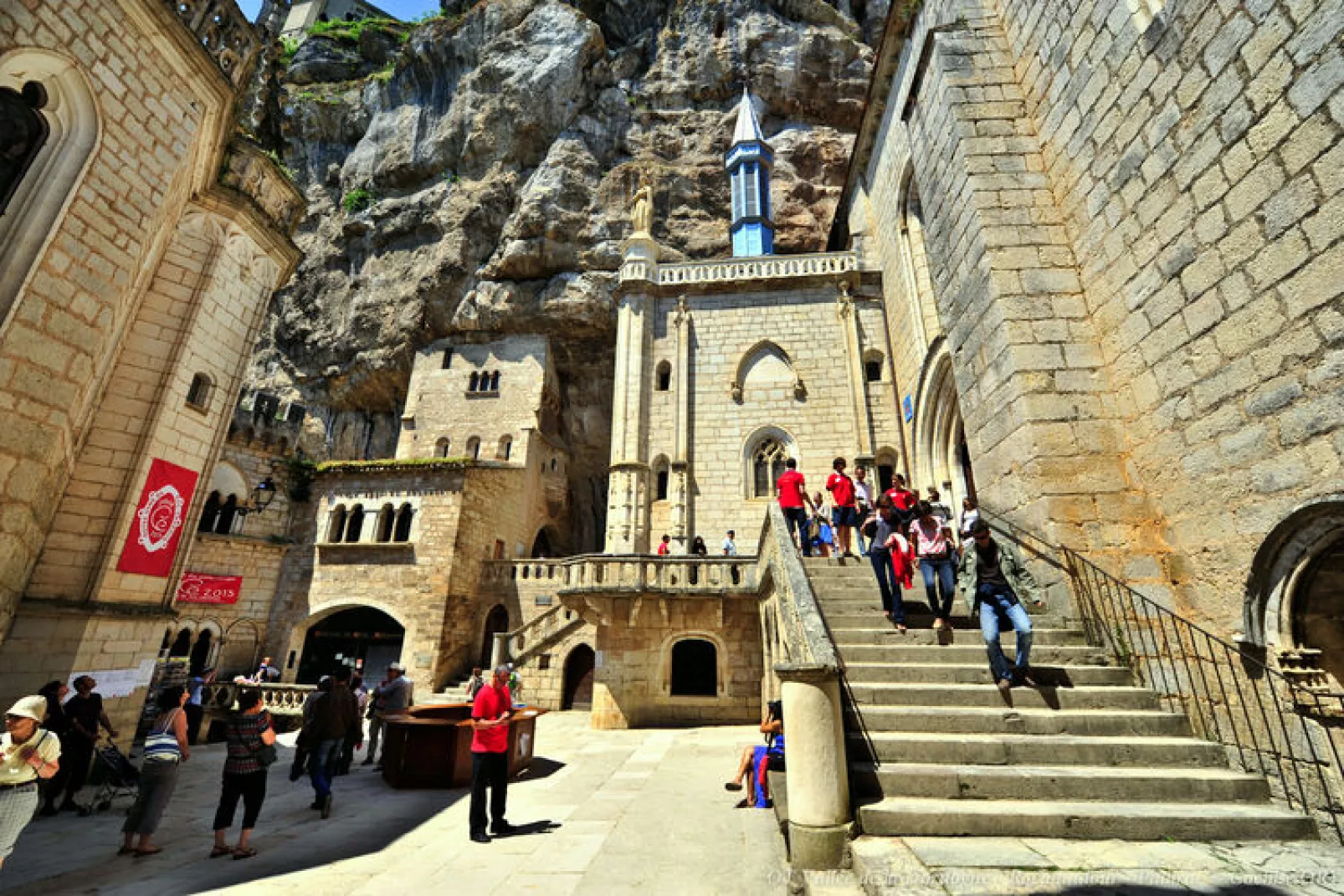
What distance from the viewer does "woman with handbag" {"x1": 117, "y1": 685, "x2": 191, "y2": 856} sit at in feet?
15.0

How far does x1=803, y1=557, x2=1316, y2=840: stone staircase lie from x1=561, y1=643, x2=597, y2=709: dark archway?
10.3 m

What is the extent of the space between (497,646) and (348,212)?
70.9ft

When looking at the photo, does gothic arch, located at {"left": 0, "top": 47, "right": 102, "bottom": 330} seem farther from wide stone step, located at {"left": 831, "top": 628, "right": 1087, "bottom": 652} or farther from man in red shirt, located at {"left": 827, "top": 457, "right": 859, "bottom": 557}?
man in red shirt, located at {"left": 827, "top": 457, "right": 859, "bottom": 557}

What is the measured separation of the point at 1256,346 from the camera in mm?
4406

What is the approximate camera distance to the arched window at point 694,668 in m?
12.1

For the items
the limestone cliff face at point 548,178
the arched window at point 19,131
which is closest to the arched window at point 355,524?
the limestone cliff face at point 548,178

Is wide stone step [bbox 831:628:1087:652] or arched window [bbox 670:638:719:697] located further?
arched window [bbox 670:638:719:697]

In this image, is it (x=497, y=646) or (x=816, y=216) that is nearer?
(x=497, y=646)

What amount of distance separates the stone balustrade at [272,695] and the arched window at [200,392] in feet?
23.4

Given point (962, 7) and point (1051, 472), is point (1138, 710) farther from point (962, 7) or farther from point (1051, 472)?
point (962, 7)

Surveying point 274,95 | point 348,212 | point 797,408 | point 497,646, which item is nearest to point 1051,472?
point 797,408

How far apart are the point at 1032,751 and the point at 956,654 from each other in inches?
48.6

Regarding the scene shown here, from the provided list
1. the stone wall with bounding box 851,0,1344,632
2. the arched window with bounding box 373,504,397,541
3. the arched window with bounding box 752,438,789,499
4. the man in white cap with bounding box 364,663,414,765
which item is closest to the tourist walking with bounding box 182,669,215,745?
the man in white cap with bounding box 364,663,414,765

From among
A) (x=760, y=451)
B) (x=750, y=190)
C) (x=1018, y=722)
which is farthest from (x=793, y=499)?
(x=750, y=190)
